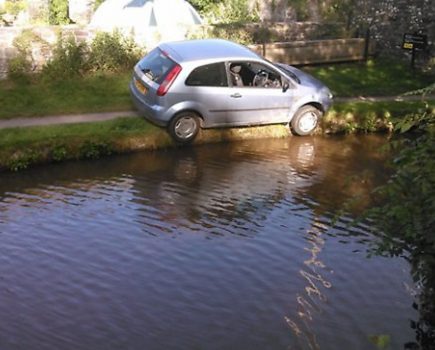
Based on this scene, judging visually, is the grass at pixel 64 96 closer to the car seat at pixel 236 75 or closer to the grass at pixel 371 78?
the car seat at pixel 236 75

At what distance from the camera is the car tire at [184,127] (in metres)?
13.0

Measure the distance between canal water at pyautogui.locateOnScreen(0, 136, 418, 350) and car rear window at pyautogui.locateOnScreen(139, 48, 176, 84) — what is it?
150 cm

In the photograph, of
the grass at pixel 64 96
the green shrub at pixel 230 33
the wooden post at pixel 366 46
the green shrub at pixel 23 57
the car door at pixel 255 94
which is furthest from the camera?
the wooden post at pixel 366 46

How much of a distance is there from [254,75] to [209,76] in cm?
102

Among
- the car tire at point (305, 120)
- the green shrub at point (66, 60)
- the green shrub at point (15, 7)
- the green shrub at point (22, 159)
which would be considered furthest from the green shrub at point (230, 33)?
the green shrub at point (15, 7)

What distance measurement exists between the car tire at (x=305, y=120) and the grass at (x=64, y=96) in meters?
3.49

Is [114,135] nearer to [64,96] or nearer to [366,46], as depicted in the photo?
[64,96]

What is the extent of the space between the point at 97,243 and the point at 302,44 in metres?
10.7

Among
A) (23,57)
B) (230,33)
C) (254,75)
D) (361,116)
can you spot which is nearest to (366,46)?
(230,33)

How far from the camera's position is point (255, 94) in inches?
532

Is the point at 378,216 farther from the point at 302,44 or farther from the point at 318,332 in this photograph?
the point at 302,44

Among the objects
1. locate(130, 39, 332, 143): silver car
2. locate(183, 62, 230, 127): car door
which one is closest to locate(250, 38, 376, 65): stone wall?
locate(130, 39, 332, 143): silver car

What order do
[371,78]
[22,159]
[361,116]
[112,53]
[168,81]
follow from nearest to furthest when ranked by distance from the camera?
[22,159], [168,81], [361,116], [112,53], [371,78]

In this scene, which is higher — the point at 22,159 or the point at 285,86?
the point at 285,86
